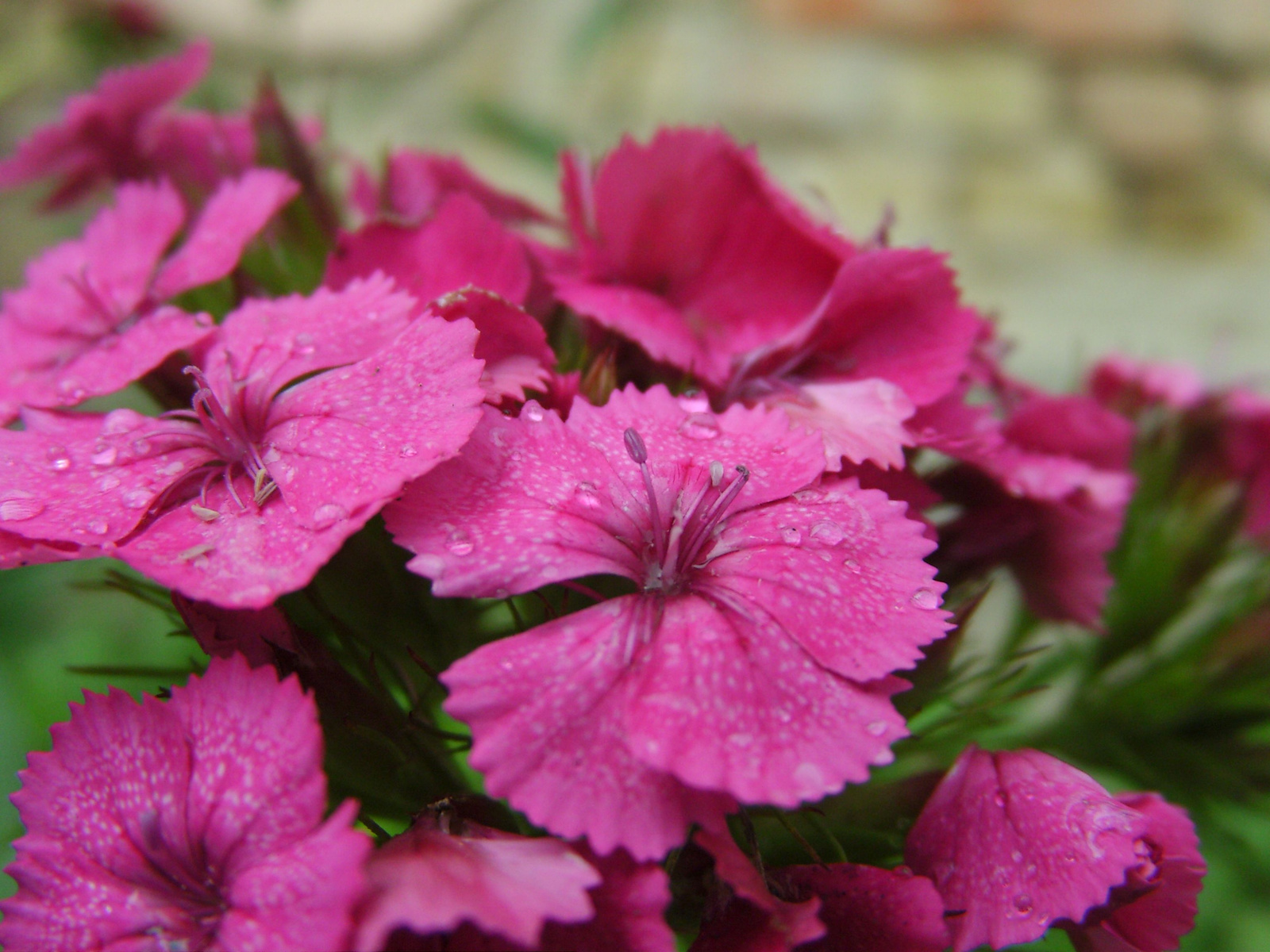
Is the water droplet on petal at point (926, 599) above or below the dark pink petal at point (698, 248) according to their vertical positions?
below

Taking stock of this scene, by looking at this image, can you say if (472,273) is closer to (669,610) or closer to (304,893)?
(669,610)

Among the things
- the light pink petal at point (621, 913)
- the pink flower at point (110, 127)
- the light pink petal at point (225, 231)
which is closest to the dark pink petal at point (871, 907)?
the light pink petal at point (621, 913)

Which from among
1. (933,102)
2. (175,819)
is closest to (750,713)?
(175,819)

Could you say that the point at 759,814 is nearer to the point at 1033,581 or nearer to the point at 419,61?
the point at 1033,581

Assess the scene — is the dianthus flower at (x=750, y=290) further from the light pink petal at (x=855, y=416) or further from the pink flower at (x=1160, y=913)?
the pink flower at (x=1160, y=913)

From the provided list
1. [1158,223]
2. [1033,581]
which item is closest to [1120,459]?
[1033,581]

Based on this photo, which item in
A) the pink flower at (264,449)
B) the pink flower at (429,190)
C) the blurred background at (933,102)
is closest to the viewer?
the pink flower at (264,449)
